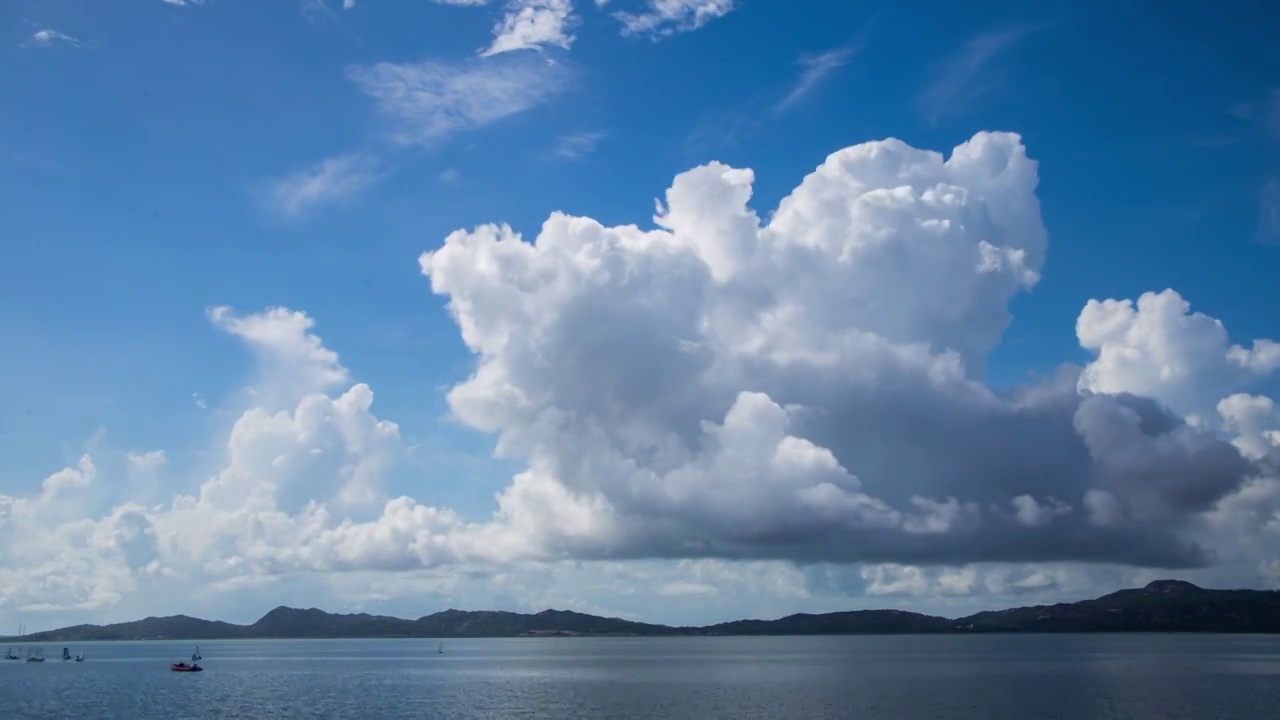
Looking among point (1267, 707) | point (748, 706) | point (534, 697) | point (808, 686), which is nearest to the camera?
point (1267, 707)

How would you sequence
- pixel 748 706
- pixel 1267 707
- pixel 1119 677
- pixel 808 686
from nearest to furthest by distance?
pixel 1267 707
pixel 748 706
pixel 808 686
pixel 1119 677

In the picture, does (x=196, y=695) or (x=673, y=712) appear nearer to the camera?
(x=673, y=712)

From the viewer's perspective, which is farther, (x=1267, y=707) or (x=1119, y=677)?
(x=1119, y=677)

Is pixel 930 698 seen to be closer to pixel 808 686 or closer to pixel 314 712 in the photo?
pixel 808 686

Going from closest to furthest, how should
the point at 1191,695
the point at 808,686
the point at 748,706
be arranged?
the point at 748,706
the point at 1191,695
the point at 808,686

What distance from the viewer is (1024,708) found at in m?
116

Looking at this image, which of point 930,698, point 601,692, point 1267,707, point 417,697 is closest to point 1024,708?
point 930,698

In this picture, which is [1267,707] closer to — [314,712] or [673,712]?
[673,712]

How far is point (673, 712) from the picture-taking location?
115062 millimetres

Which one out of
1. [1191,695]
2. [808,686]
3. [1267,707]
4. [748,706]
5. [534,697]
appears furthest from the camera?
[808,686]

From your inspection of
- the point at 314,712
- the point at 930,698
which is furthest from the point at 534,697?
the point at 930,698

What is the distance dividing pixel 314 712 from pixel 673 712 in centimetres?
4307

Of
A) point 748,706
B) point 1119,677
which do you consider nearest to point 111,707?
point 748,706

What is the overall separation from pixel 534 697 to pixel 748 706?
34542mm
